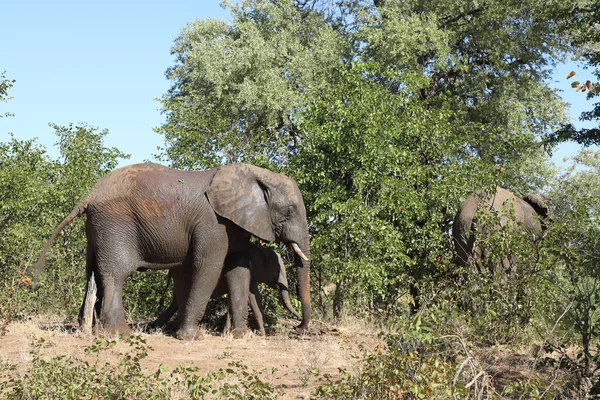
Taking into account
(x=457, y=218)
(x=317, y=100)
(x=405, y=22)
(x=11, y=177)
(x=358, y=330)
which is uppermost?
(x=405, y=22)

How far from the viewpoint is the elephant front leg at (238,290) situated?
13.4m

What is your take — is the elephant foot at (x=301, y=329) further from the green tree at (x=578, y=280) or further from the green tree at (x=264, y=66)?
the green tree at (x=264, y=66)

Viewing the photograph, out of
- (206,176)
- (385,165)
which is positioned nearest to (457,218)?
(385,165)

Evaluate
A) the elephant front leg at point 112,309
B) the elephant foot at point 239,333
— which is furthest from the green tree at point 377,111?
the elephant front leg at point 112,309

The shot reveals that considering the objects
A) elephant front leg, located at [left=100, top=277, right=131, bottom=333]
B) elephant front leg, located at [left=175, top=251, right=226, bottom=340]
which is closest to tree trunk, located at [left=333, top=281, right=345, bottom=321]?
elephant front leg, located at [left=175, top=251, right=226, bottom=340]

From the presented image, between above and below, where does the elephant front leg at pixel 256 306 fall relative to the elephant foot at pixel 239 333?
above

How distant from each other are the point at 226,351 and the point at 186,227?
7.78 feet

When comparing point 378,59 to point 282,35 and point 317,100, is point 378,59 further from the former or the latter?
point 317,100

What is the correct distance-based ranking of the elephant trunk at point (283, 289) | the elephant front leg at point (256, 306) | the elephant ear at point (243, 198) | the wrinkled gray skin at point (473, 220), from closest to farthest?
the elephant ear at point (243, 198) → the elephant front leg at point (256, 306) → the wrinkled gray skin at point (473, 220) → the elephant trunk at point (283, 289)

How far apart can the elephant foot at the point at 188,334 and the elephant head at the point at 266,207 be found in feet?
5.98

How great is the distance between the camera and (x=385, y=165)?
1588 cm

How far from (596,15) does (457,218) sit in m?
6.72

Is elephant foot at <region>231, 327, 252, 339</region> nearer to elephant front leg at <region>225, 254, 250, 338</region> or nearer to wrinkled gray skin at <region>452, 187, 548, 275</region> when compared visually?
elephant front leg at <region>225, 254, 250, 338</region>

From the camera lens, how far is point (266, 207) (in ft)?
44.9
